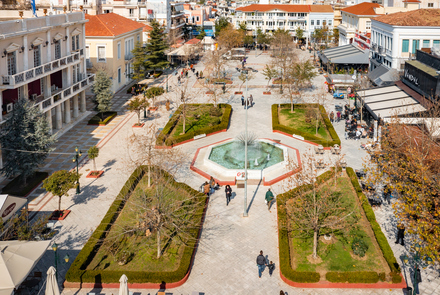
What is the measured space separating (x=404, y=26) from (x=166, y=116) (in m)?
29.5

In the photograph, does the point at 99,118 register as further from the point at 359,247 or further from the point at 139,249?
the point at 359,247

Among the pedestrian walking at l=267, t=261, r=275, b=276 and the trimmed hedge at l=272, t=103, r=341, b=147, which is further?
the trimmed hedge at l=272, t=103, r=341, b=147

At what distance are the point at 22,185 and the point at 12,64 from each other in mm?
10503

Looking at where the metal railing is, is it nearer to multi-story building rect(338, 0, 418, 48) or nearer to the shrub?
the shrub

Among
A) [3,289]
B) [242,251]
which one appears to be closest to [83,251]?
[3,289]

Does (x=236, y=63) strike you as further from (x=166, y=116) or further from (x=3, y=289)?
(x=3, y=289)

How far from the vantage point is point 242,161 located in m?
37.1

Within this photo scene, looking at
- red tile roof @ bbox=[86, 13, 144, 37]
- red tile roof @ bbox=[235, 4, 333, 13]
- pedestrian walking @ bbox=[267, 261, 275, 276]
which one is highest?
red tile roof @ bbox=[235, 4, 333, 13]

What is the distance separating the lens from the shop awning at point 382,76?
52.3 metres

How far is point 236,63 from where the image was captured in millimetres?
88500

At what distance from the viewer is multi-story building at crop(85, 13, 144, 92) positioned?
58.8 m

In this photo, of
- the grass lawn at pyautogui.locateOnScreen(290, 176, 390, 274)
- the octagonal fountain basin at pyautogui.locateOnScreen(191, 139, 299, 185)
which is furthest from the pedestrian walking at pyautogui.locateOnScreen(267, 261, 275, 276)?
the octagonal fountain basin at pyautogui.locateOnScreen(191, 139, 299, 185)

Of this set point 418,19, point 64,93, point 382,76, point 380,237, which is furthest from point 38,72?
point 418,19

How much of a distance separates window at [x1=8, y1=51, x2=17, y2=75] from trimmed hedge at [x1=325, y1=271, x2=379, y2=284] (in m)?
29.0
